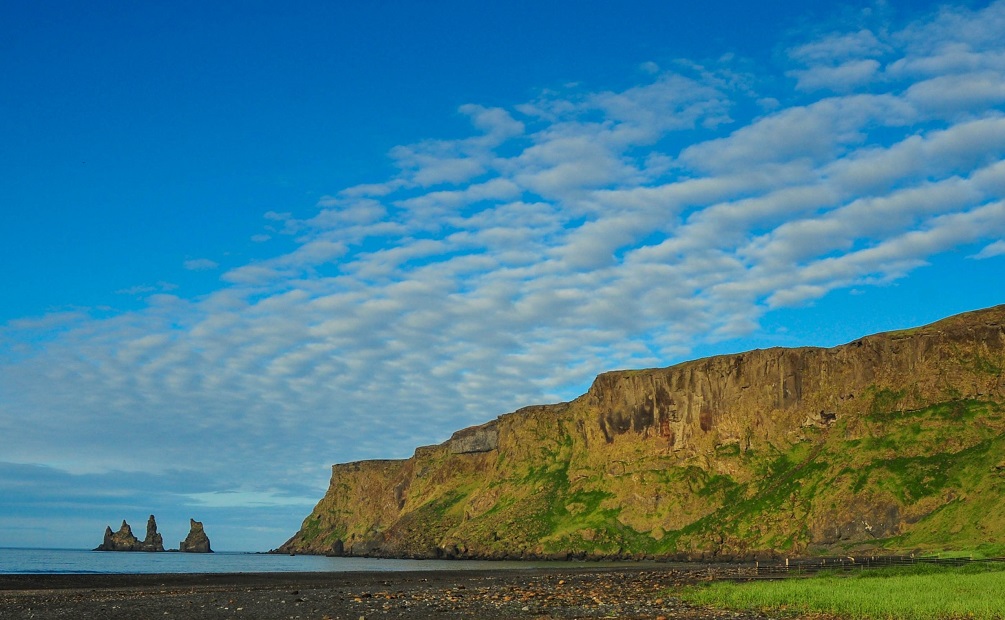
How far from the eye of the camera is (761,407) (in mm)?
184625

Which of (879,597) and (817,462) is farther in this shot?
(817,462)

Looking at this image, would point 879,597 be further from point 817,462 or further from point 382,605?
point 817,462

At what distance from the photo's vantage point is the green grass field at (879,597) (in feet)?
102

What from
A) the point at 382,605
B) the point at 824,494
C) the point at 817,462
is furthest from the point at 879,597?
the point at 817,462

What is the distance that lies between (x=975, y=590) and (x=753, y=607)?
10335 millimetres

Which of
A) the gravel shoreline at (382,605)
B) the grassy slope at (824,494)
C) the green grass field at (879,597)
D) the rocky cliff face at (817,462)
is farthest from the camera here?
the rocky cliff face at (817,462)

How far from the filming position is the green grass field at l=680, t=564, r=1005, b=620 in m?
31.0

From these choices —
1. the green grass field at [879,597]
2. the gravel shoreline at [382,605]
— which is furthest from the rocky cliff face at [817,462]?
the gravel shoreline at [382,605]

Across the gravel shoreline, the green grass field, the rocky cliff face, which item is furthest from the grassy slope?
the gravel shoreline

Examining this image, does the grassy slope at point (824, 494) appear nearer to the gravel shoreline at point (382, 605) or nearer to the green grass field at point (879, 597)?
the green grass field at point (879, 597)

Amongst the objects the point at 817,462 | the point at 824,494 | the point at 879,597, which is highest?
the point at 817,462

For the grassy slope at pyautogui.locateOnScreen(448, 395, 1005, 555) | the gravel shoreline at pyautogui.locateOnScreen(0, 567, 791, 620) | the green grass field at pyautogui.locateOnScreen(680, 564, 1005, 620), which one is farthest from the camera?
the grassy slope at pyautogui.locateOnScreen(448, 395, 1005, 555)

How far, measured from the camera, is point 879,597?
3559 cm

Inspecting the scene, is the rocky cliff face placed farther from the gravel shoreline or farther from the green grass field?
the gravel shoreline
